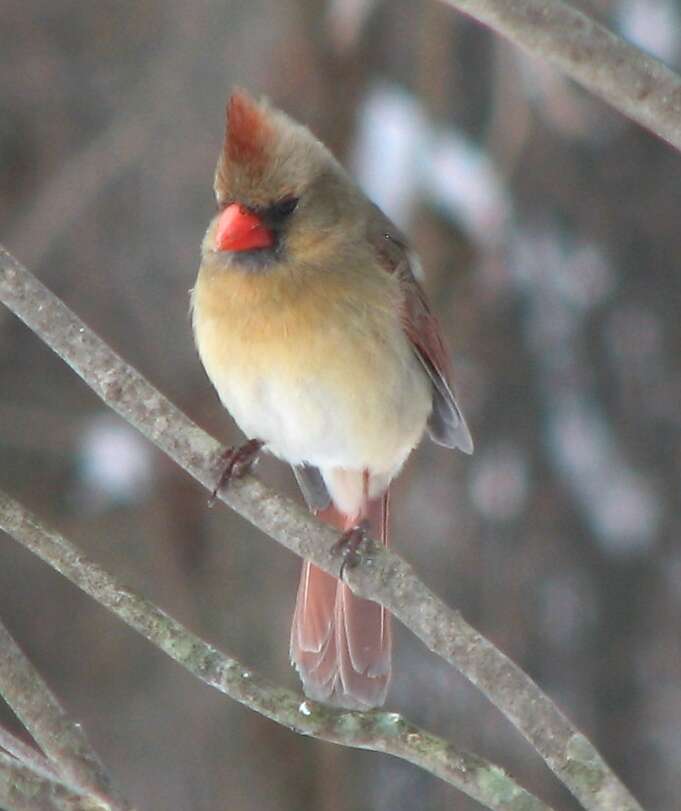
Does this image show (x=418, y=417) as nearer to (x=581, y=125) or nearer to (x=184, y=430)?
(x=184, y=430)

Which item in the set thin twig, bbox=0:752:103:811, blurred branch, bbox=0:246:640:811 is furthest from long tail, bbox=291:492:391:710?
thin twig, bbox=0:752:103:811

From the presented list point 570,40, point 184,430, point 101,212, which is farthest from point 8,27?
point 570,40

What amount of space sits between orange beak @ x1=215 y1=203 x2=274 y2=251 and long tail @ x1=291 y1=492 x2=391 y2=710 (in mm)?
791

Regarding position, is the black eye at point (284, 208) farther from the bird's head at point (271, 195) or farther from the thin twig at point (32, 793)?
the thin twig at point (32, 793)

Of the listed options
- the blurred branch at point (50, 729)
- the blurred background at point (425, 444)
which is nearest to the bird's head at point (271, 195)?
the blurred branch at point (50, 729)

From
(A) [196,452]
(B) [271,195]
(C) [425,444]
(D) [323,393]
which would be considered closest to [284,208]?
(B) [271,195]

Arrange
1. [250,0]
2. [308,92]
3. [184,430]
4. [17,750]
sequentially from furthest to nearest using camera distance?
[250,0]
[308,92]
[184,430]
[17,750]

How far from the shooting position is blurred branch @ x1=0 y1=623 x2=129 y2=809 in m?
2.19

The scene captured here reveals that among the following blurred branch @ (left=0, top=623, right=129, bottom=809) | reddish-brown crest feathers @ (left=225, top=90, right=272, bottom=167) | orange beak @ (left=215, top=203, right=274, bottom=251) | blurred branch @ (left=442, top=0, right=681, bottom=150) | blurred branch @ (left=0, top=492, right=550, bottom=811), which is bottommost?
blurred branch @ (left=0, top=623, right=129, bottom=809)

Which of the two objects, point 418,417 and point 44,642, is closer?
point 418,417

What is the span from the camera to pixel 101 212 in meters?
4.84

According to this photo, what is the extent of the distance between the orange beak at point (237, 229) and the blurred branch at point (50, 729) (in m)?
0.91

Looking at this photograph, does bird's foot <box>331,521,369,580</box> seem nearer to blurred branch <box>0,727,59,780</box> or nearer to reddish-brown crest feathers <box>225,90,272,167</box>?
blurred branch <box>0,727,59,780</box>

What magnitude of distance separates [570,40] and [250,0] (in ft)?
10.3
